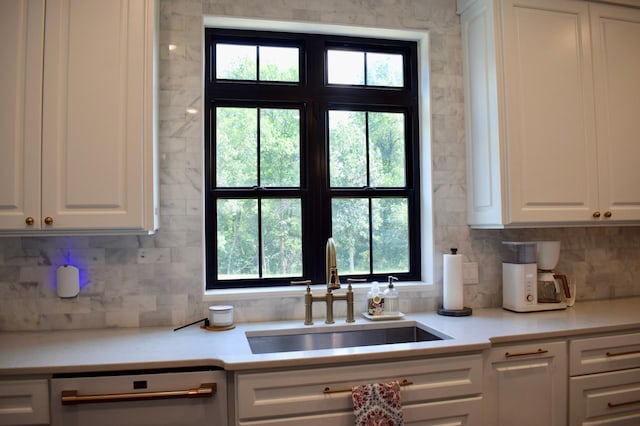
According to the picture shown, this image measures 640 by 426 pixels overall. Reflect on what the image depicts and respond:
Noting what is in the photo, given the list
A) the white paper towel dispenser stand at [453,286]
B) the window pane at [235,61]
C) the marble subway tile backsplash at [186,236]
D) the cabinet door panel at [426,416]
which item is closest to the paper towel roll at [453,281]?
the white paper towel dispenser stand at [453,286]

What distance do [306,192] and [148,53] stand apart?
1.06 m

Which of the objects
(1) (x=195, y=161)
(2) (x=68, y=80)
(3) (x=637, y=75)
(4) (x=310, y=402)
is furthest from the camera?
(3) (x=637, y=75)

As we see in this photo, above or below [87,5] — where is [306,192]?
below

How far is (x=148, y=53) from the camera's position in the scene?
188cm

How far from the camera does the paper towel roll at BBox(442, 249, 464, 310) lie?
230 centimetres

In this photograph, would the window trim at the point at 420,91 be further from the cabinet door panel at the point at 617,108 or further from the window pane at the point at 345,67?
the cabinet door panel at the point at 617,108

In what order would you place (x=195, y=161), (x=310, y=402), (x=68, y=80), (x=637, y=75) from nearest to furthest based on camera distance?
(x=310, y=402), (x=68, y=80), (x=195, y=161), (x=637, y=75)

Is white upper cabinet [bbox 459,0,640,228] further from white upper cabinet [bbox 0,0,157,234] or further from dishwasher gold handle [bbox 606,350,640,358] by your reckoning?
white upper cabinet [bbox 0,0,157,234]

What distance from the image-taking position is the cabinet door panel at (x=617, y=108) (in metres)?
2.35

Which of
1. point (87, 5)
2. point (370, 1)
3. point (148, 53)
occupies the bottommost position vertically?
point (148, 53)

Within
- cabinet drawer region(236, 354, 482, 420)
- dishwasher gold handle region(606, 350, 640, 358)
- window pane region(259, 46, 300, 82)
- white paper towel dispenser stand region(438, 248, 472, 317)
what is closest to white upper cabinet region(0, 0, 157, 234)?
window pane region(259, 46, 300, 82)

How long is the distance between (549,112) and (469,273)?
3.17 ft

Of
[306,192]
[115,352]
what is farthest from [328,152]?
[115,352]

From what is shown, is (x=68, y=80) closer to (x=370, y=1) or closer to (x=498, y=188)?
(x=370, y=1)
